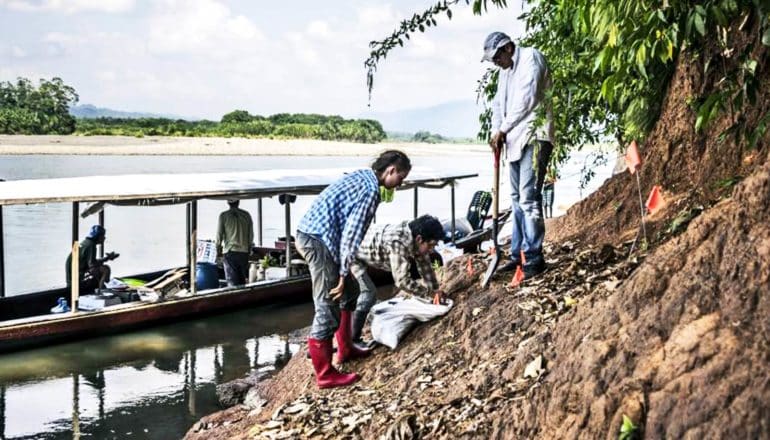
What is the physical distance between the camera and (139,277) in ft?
48.7

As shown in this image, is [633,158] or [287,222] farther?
[287,222]

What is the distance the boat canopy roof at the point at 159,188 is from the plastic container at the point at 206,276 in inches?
47.1

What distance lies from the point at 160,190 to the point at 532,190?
8007 mm

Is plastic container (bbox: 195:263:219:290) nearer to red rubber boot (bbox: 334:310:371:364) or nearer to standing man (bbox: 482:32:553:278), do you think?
red rubber boot (bbox: 334:310:371:364)

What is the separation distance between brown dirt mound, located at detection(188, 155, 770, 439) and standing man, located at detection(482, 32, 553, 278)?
0.51 meters

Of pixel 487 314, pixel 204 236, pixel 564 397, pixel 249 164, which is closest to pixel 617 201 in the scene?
pixel 487 314

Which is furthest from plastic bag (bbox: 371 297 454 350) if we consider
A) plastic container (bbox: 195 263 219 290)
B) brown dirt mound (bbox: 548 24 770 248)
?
plastic container (bbox: 195 263 219 290)

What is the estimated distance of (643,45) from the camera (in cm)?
452

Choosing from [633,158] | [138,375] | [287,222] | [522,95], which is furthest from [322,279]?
[287,222]

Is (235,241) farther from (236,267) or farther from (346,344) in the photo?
(346,344)

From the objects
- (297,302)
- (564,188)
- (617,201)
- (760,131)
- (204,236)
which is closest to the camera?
(760,131)

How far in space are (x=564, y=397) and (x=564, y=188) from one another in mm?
38081

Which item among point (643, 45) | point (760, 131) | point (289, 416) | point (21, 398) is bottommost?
point (21, 398)

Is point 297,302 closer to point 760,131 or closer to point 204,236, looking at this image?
point 204,236
